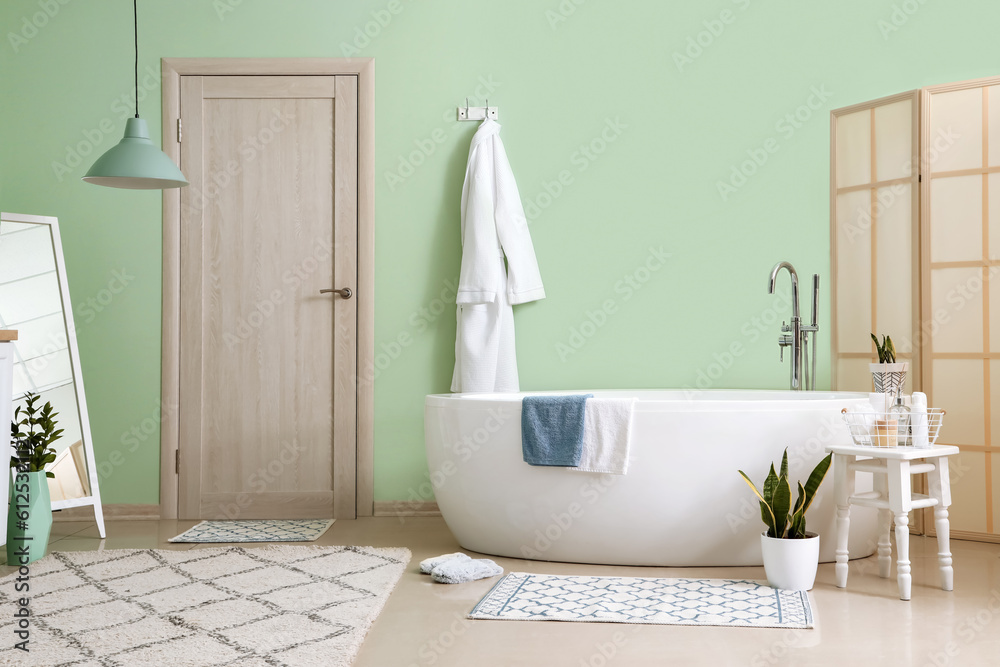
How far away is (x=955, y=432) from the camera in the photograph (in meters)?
3.01

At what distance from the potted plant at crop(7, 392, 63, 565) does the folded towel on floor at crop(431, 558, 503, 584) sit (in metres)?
1.33

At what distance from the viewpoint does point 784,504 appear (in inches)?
86.9

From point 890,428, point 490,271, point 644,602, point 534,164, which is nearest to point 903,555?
point 890,428

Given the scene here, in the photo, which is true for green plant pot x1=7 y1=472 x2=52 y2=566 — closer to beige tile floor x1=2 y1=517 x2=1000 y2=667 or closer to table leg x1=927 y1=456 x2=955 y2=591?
beige tile floor x1=2 y1=517 x2=1000 y2=667

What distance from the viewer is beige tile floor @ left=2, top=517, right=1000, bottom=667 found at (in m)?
1.69

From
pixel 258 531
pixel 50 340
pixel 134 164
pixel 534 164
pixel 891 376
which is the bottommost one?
pixel 258 531

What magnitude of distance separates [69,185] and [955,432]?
378cm

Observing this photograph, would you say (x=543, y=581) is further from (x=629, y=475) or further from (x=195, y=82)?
(x=195, y=82)

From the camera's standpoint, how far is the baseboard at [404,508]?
338cm

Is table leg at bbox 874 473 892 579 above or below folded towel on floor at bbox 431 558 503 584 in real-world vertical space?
above

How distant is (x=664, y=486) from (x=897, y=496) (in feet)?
2.09

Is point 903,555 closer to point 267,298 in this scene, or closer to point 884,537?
point 884,537

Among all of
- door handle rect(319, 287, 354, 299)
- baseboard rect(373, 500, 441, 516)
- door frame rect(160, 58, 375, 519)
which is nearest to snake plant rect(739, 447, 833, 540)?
baseboard rect(373, 500, 441, 516)

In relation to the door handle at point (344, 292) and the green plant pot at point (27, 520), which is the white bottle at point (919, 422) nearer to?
the door handle at point (344, 292)
